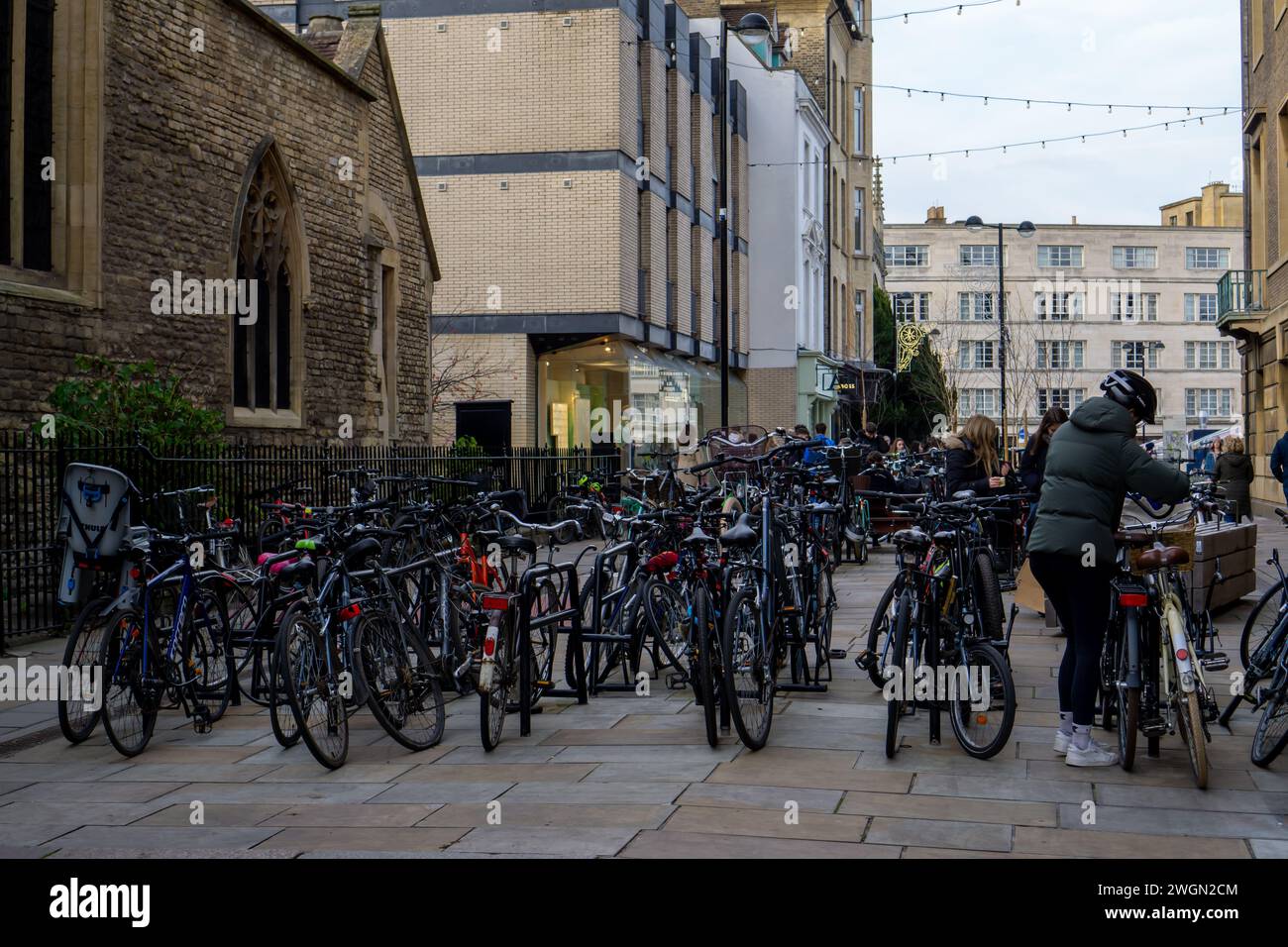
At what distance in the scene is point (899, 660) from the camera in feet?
22.9

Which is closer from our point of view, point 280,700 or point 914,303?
point 280,700

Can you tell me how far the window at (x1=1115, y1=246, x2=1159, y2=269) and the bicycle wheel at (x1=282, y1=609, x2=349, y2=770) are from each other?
91341 millimetres

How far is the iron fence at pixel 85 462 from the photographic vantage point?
11.1m

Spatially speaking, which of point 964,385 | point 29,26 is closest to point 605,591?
point 29,26

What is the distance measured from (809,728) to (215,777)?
311 centimetres

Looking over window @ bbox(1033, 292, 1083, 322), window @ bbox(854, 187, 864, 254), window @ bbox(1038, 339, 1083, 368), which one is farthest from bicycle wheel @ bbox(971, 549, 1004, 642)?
window @ bbox(1033, 292, 1083, 322)

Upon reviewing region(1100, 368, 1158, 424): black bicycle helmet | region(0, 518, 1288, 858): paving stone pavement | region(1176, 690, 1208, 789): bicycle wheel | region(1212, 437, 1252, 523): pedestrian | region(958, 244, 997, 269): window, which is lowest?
region(0, 518, 1288, 858): paving stone pavement

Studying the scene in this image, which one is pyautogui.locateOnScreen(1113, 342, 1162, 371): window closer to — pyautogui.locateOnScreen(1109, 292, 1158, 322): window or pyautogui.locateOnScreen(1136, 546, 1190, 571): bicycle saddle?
pyautogui.locateOnScreen(1109, 292, 1158, 322): window

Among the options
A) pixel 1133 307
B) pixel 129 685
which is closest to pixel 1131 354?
pixel 1133 307

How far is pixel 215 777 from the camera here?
7004 millimetres

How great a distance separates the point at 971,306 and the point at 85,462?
79910mm

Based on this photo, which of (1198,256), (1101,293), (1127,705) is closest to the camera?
(1127,705)

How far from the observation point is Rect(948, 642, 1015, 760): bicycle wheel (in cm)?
677

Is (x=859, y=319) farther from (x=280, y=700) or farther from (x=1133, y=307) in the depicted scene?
(x=280, y=700)
